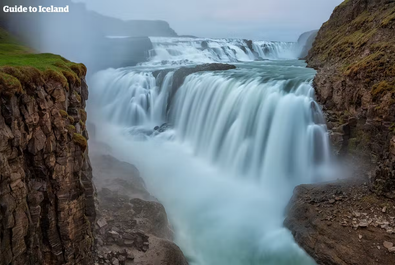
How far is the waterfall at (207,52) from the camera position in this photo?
47.8 metres

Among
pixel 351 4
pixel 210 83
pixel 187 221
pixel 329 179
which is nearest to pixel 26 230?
pixel 187 221

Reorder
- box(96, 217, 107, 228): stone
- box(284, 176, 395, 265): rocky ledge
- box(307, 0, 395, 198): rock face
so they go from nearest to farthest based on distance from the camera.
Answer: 1. box(284, 176, 395, 265): rocky ledge
2. box(96, 217, 107, 228): stone
3. box(307, 0, 395, 198): rock face

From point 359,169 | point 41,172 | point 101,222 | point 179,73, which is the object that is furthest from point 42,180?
point 179,73

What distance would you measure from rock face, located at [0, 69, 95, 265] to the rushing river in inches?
223

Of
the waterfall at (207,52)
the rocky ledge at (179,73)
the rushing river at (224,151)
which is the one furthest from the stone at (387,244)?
the waterfall at (207,52)

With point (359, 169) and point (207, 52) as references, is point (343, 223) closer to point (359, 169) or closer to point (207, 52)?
point (359, 169)

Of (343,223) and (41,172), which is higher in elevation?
(41,172)

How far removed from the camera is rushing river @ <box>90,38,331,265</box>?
1373cm

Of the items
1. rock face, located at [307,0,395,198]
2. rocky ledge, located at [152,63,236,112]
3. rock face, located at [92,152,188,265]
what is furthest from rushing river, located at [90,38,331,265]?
rock face, located at [92,152,188,265]

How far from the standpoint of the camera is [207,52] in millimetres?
50750

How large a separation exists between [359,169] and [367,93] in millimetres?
3907

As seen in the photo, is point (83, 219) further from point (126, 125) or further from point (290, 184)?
point (126, 125)

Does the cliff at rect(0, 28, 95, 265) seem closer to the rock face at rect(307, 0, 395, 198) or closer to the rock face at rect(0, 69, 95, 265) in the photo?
the rock face at rect(0, 69, 95, 265)

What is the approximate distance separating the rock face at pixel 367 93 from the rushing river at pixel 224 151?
1.19m
